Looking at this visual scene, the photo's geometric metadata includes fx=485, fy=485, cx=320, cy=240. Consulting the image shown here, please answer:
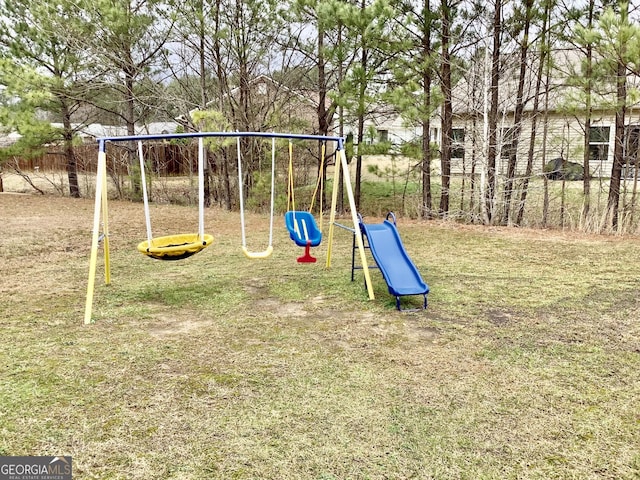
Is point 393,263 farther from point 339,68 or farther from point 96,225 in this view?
point 339,68

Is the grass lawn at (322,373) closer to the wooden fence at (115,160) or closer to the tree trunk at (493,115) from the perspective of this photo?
the tree trunk at (493,115)

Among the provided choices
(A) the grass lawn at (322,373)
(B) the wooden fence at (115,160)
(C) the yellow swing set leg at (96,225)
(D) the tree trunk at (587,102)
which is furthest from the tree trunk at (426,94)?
(B) the wooden fence at (115,160)

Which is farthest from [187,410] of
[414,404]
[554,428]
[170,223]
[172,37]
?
[172,37]

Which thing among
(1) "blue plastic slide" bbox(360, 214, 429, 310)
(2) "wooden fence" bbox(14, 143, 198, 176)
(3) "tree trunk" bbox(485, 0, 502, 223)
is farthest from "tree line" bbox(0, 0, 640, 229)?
(1) "blue plastic slide" bbox(360, 214, 429, 310)

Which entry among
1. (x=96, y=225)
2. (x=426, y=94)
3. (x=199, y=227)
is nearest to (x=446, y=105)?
(x=426, y=94)

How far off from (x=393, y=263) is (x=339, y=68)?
605 centimetres

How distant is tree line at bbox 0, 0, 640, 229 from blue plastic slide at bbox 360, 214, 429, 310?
3.88m

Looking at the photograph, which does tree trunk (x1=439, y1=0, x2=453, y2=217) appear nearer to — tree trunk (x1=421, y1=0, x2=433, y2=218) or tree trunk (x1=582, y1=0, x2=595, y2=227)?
tree trunk (x1=421, y1=0, x2=433, y2=218)

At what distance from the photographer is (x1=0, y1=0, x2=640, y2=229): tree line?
830 centimetres

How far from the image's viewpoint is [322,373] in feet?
9.48

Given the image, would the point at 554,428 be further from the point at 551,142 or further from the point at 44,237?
the point at 551,142

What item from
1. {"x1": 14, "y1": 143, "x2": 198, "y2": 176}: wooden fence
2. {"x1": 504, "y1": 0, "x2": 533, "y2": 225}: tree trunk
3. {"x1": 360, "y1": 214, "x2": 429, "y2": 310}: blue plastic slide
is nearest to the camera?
{"x1": 360, "y1": 214, "x2": 429, "y2": 310}: blue plastic slide

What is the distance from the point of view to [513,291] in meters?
4.54

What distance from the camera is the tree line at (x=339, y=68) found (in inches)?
327
